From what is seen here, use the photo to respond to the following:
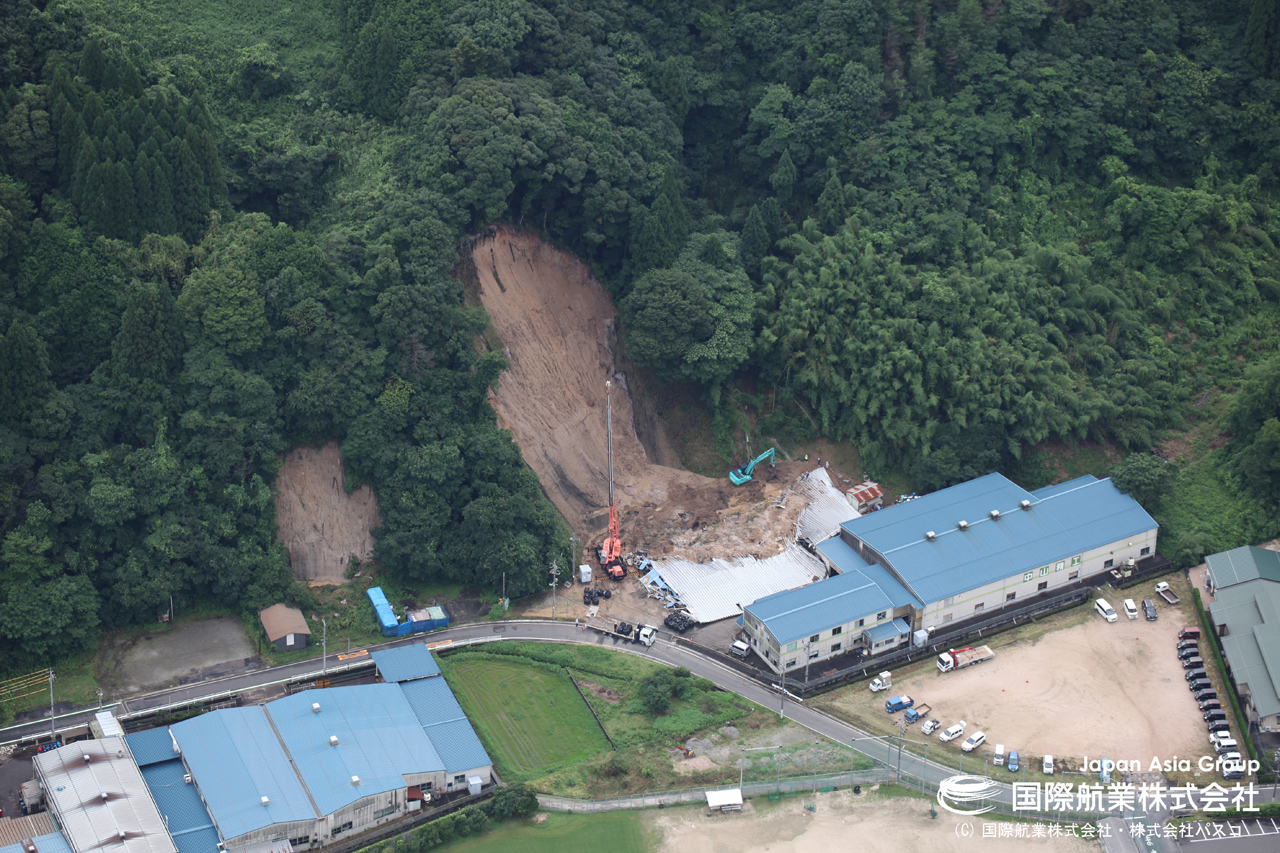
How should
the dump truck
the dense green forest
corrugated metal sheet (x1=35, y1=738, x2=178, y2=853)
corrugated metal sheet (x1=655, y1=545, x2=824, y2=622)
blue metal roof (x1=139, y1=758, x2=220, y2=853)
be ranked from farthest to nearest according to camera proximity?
corrugated metal sheet (x1=655, y1=545, x2=824, y2=622)
the dense green forest
the dump truck
blue metal roof (x1=139, y1=758, x2=220, y2=853)
corrugated metal sheet (x1=35, y1=738, x2=178, y2=853)

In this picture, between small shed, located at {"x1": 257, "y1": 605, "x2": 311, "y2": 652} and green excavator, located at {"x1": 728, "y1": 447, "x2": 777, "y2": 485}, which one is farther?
green excavator, located at {"x1": 728, "y1": 447, "x2": 777, "y2": 485}

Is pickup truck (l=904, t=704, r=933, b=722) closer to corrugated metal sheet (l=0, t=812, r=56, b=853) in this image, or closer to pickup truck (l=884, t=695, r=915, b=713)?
pickup truck (l=884, t=695, r=915, b=713)

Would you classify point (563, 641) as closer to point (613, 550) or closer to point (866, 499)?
point (613, 550)

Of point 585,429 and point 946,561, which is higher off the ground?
point 585,429

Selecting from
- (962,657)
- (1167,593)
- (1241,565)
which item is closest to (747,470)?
(962,657)

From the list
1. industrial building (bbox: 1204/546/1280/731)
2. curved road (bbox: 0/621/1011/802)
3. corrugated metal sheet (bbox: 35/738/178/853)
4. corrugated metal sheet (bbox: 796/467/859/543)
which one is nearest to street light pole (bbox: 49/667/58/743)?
curved road (bbox: 0/621/1011/802)

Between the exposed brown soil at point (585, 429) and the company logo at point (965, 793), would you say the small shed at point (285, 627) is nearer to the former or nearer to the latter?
the exposed brown soil at point (585, 429)
